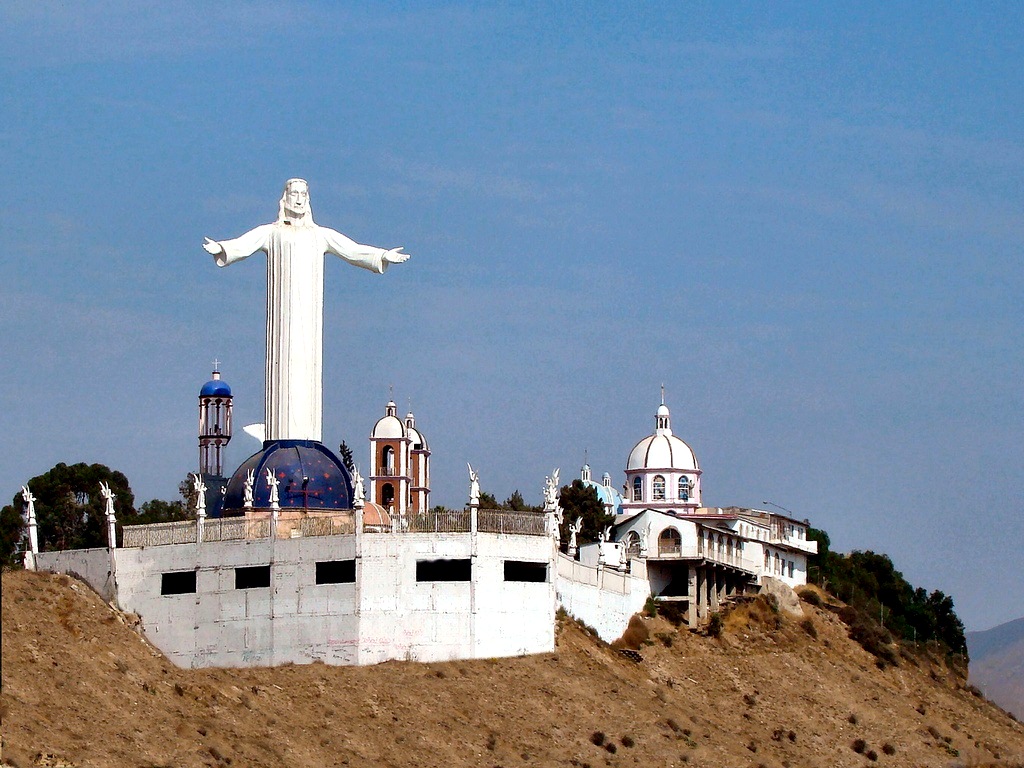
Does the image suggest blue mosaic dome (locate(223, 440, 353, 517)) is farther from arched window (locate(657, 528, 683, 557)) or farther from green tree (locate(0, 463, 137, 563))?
green tree (locate(0, 463, 137, 563))

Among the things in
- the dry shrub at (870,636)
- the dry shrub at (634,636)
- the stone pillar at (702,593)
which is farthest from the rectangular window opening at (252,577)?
the dry shrub at (870,636)

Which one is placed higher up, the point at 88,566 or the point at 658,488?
the point at 658,488

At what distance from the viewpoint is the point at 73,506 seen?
341 feet

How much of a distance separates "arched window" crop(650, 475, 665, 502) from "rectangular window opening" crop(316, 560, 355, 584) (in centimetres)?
3315

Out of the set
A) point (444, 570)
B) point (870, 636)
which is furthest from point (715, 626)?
point (444, 570)

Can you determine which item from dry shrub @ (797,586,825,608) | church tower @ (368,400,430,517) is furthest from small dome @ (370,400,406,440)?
dry shrub @ (797,586,825,608)

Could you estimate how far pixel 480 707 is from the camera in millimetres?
70312

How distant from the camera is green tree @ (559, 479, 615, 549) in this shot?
10031cm

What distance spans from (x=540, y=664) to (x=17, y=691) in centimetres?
1893

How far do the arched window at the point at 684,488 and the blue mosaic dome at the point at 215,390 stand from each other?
76.8 ft

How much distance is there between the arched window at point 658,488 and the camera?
341ft

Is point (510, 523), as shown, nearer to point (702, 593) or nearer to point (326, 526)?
point (326, 526)

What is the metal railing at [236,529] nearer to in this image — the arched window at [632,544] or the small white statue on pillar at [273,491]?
the small white statue on pillar at [273,491]

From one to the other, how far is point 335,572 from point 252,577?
3.24 metres
